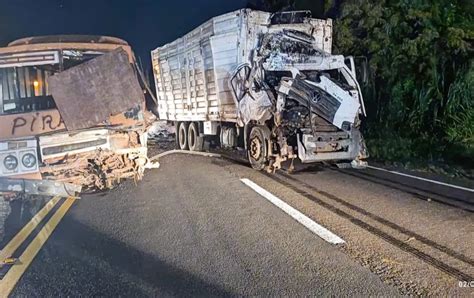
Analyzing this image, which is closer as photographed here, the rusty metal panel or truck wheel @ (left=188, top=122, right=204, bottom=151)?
the rusty metal panel

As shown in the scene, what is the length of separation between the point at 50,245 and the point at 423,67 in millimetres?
11627

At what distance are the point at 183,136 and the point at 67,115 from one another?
398 inches

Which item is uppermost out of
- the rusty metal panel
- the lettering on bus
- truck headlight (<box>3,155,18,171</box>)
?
the rusty metal panel

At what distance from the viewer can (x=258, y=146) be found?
11.2 m

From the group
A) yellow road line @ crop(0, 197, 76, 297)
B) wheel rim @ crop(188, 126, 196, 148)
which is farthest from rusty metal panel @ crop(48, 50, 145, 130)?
wheel rim @ crop(188, 126, 196, 148)

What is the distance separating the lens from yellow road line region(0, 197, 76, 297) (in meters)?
4.33

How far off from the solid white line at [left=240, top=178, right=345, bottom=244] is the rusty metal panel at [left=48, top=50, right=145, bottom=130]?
8.75 ft

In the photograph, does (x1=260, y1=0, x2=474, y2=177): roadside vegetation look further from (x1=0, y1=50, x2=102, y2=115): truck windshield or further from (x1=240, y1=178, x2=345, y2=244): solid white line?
(x1=0, y1=50, x2=102, y2=115): truck windshield

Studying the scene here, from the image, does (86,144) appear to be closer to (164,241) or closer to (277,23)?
(164,241)

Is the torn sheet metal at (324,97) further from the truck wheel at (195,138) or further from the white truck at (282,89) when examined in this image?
the truck wheel at (195,138)

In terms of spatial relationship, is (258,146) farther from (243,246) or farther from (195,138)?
(243,246)

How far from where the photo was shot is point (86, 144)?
24.8ft

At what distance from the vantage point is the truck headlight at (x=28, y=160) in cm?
693

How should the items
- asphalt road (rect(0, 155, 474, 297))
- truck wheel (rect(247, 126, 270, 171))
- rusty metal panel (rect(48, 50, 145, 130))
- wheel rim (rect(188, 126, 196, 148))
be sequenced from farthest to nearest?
wheel rim (rect(188, 126, 196, 148)), truck wheel (rect(247, 126, 270, 171)), rusty metal panel (rect(48, 50, 145, 130)), asphalt road (rect(0, 155, 474, 297))
